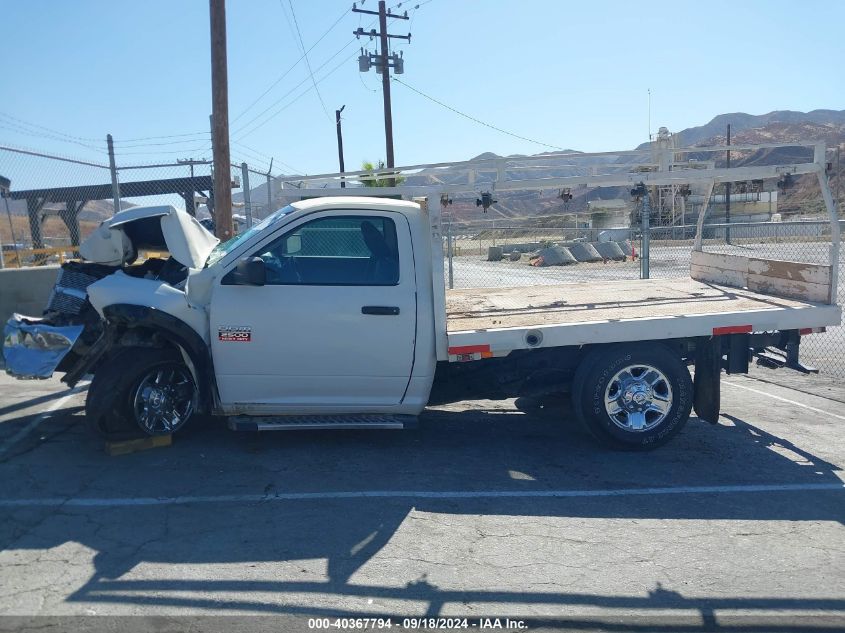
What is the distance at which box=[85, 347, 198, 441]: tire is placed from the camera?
19.1ft

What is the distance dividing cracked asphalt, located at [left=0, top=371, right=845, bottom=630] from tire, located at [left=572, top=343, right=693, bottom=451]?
0.19 meters

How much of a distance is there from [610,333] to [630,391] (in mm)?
541

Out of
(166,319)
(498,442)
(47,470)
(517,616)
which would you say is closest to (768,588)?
(517,616)

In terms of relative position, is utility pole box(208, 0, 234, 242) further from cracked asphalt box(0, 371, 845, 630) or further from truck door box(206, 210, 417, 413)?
truck door box(206, 210, 417, 413)

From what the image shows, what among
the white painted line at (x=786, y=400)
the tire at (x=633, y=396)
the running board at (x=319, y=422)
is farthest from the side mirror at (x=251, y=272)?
the white painted line at (x=786, y=400)

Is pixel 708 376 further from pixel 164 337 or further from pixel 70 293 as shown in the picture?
pixel 70 293

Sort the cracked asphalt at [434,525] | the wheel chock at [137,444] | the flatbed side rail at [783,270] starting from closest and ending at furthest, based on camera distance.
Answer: the cracked asphalt at [434,525] → the wheel chock at [137,444] → the flatbed side rail at [783,270]

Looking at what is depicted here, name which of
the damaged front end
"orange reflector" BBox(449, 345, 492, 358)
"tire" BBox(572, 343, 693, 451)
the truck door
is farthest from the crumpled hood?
"tire" BBox(572, 343, 693, 451)

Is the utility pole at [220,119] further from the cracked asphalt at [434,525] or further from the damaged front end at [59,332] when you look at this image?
the cracked asphalt at [434,525]

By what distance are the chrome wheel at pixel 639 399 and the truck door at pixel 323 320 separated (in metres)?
1.70

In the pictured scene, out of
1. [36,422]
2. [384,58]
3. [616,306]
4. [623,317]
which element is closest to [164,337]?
[36,422]

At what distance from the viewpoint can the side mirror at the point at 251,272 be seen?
555 centimetres

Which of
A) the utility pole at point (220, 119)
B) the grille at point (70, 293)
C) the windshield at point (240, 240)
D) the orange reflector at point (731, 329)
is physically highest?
the utility pole at point (220, 119)

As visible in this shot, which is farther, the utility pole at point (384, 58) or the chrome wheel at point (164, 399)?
the utility pole at point (384, 58)
